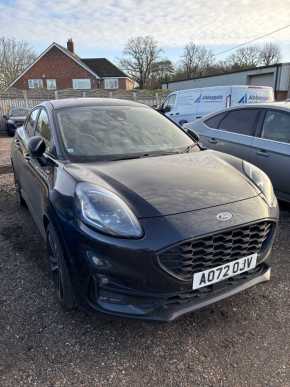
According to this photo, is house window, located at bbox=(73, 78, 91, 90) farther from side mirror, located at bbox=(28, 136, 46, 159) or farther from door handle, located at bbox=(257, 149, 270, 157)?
side mirror, located at bbox=(28, 136, 46, 159)

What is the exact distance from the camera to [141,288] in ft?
6.26

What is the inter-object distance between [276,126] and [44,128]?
3.04 m

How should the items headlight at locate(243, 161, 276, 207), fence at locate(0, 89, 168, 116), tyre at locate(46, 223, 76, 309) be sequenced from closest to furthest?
tyre at locate(46, 223, 76, 309) → headlight at locate(243, 161, 276, 207) → fence at locate(0, 89, 168, 116)

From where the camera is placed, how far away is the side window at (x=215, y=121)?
5.29 metres

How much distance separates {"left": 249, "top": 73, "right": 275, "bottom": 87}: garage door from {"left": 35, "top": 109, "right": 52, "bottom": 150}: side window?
854 inches

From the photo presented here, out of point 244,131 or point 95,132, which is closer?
point 95,132

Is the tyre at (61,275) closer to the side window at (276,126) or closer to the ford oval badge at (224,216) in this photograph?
the ford oval badge at (224,216)

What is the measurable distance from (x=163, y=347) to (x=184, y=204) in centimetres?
97

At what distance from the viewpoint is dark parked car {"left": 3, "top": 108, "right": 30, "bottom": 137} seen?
15.9 metres

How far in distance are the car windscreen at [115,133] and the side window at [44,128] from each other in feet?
0.50

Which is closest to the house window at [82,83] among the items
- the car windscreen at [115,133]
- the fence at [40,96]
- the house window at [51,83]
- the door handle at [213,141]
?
the house window at [51,83]

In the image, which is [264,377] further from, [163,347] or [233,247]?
[233,247]

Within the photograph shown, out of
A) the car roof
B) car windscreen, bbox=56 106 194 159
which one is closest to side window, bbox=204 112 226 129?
car windscreen, bbox=56 106 194 159

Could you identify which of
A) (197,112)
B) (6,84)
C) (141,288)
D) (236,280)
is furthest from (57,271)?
(6,84)
